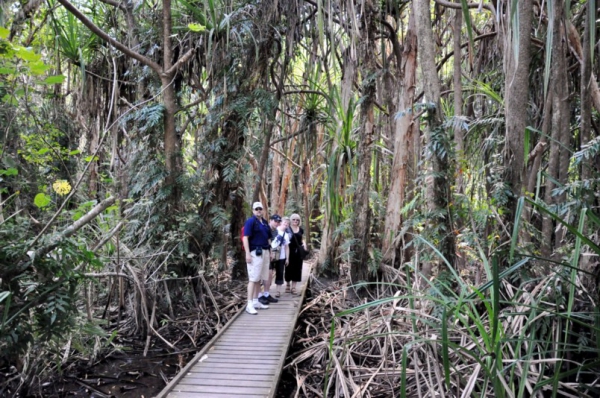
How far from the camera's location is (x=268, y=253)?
203 inches

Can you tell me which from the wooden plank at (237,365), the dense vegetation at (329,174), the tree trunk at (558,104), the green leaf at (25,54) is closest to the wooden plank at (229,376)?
the wooden plank at (237,365)

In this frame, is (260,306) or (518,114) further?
(260,306)

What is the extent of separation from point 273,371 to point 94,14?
4.76 m

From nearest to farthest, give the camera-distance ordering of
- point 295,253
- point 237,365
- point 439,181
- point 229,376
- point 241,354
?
1. point 439,181
2. point 229,376
3. point 237,365
4. point 241,354
5. point 295,253

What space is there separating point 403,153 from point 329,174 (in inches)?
47.3

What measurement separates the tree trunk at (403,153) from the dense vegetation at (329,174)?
1.0 inches

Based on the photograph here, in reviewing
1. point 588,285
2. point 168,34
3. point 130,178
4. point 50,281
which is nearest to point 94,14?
point 168,34

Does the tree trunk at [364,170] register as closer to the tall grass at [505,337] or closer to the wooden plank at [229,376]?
the tall grass at [505,337]

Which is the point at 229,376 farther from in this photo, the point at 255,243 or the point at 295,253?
the point at 295,253

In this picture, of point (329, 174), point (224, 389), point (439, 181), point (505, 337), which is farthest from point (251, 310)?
point (505, 337)

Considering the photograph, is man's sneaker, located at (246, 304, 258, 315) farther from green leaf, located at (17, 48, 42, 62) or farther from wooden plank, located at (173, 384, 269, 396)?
green leaf, located at (17, 48, 42, 62)

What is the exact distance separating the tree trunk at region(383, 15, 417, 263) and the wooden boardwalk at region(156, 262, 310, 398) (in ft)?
5.08

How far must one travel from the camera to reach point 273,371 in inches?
144

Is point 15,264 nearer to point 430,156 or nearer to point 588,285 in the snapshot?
point 430,156
